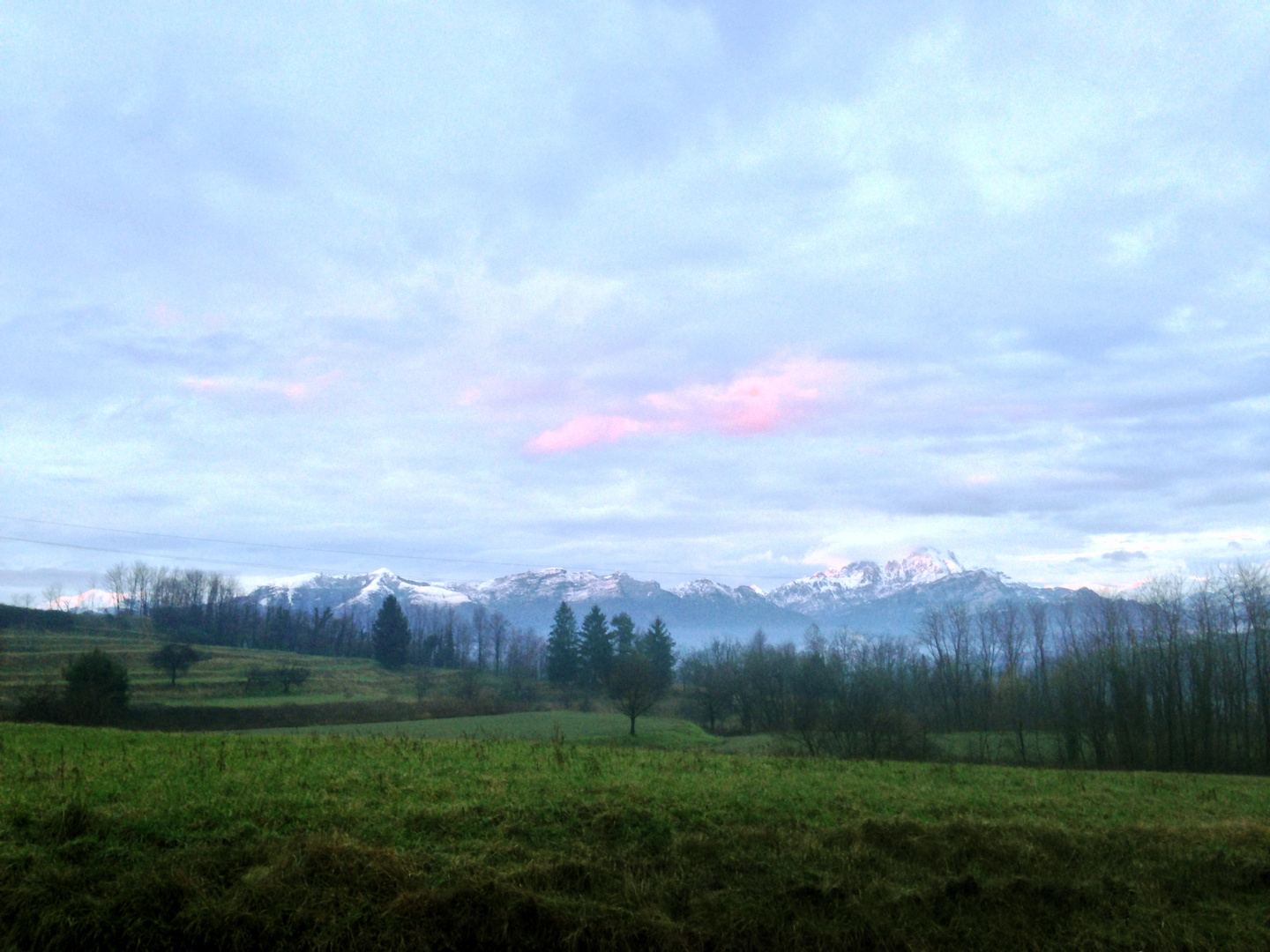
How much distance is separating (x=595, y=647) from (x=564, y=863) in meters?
113

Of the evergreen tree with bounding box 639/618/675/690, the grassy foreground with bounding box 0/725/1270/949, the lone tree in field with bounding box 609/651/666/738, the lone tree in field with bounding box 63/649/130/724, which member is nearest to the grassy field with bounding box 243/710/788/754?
the lone tree in field with bounding box 609/651/666/738

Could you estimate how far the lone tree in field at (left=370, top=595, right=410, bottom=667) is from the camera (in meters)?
135

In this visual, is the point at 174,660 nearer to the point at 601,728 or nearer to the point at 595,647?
the point at 595,647

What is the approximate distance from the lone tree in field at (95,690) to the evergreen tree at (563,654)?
69341 millimetres

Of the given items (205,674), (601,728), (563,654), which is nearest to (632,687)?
(601,728)

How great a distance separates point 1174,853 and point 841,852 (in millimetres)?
5702

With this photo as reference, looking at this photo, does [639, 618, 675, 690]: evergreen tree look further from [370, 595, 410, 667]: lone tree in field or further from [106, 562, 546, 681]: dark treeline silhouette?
[370, 595, 410, 667]: lone tree in field

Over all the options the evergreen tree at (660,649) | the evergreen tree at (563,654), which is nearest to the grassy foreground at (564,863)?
the evergreen tree at (660,649)

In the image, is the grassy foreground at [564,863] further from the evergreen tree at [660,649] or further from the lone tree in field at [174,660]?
the evergreen tree at [660,649]

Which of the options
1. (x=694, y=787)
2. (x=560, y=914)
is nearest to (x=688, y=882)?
(x=560, y=914)

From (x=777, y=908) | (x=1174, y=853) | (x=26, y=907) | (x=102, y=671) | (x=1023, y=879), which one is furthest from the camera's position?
(x=102, y=671)

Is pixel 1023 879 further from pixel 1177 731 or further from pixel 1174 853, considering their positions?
pixel 1177 731

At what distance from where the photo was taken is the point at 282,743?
54.9 feet

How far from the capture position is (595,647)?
121 m
